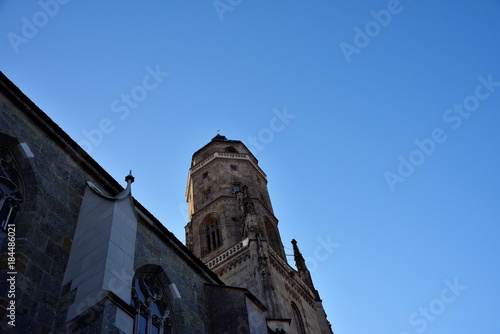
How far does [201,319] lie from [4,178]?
493 cm

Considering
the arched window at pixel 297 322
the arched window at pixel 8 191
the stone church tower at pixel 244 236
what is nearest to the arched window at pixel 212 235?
the stone church tower at pixel 244 236

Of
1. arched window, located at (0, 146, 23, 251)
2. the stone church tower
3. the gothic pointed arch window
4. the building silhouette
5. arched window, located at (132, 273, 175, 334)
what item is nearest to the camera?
the building silhouette

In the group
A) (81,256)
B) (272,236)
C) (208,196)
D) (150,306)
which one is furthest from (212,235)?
(81,256)

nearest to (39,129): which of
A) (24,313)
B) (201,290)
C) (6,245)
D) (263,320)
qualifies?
(6,245)

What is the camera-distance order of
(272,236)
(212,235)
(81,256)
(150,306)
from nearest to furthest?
(81,256) < (150,306) < (212,235) < (272,236)

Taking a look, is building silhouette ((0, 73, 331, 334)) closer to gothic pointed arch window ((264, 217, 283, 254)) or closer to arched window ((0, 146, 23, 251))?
arched window ((0, 146, 23, 251))

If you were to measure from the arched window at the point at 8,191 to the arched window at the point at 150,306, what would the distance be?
8.49 ft

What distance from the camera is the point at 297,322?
21.5 metres

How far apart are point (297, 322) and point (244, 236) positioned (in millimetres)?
4850

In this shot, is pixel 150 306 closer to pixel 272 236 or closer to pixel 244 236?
pixel 244 236

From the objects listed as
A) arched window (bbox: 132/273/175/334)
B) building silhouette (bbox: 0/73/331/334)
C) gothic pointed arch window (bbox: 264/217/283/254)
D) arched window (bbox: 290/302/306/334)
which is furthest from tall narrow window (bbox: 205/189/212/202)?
arched window (bbox: 132/273/175/334)

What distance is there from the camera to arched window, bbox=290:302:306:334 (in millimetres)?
20961

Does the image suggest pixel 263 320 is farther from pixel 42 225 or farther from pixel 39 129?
pixel 39 129

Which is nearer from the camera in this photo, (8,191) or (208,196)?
(8,191)
